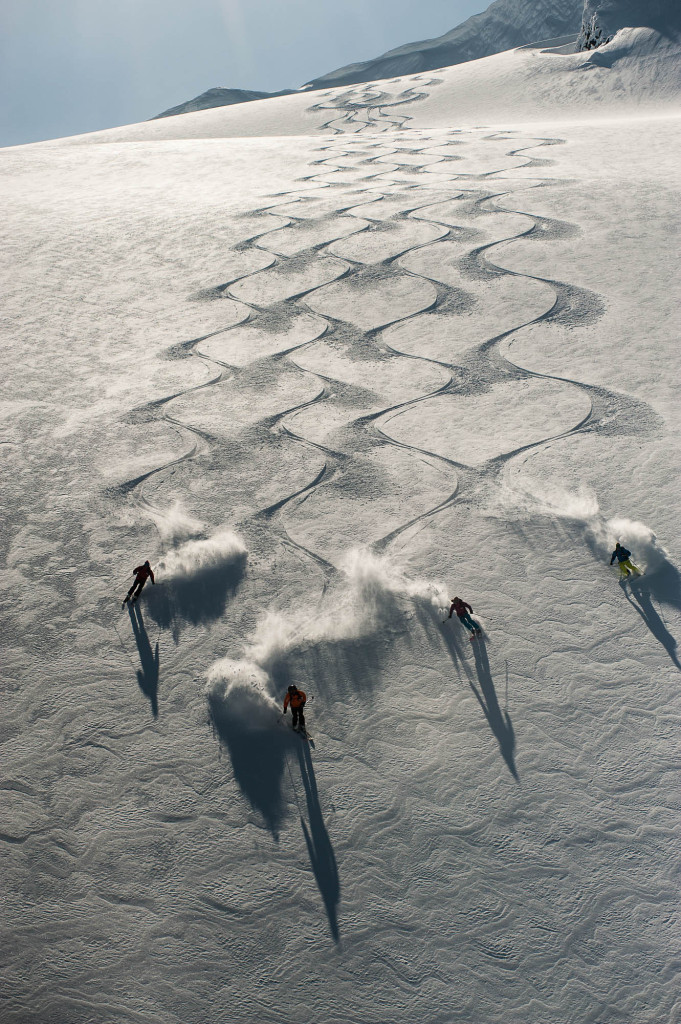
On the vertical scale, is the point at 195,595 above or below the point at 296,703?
above

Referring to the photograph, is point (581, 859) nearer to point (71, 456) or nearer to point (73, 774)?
point (73, 774)

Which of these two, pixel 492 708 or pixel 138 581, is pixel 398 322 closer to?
pixel 138 581

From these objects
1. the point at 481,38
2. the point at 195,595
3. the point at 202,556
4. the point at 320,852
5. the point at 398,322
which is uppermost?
the point at 481,38

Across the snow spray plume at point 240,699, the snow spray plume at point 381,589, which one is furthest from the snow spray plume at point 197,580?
the snow spray plume at point 381,589

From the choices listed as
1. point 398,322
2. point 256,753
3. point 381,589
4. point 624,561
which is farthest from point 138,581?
point 398,322

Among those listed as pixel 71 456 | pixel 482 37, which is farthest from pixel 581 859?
pixel 482 37

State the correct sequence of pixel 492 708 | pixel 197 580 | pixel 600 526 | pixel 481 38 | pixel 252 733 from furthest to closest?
pixel 481 38 → pixel 600 526 → pixel 197 580 → pixel 492 708 → pixel 252 733
